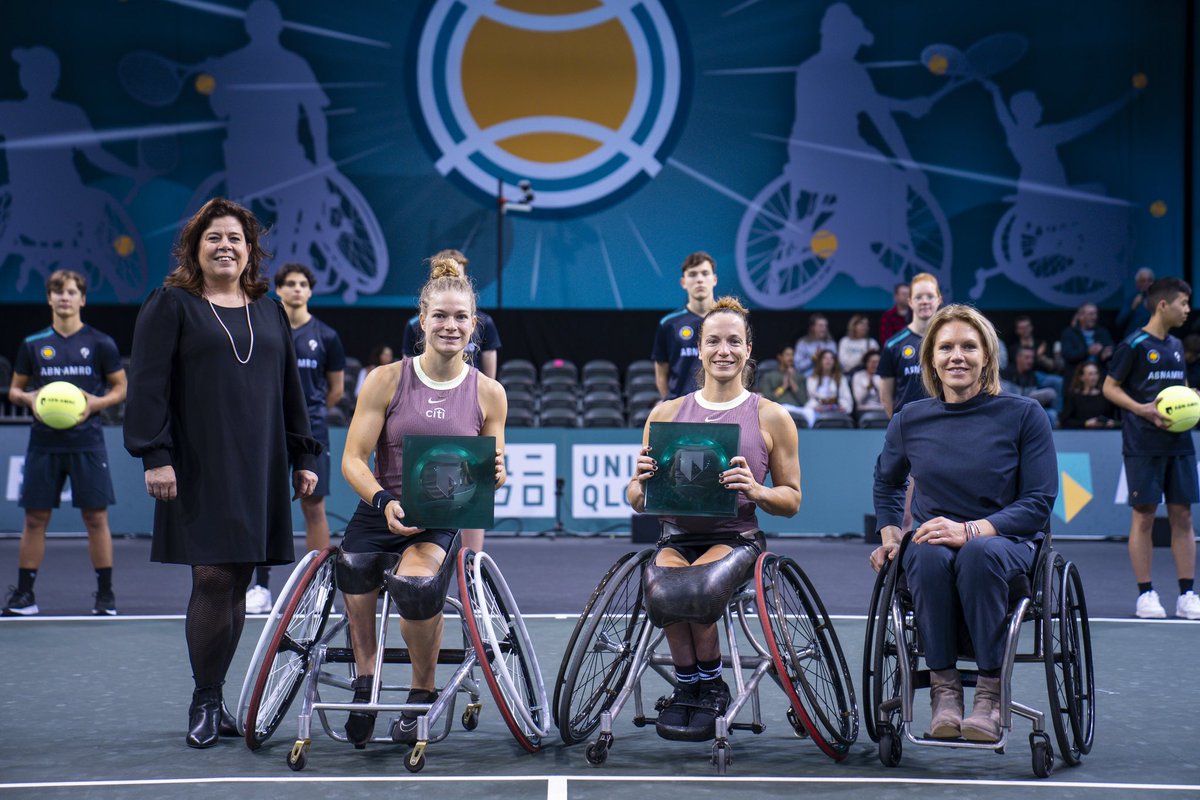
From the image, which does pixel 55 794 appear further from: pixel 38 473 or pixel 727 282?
pixel 727 282

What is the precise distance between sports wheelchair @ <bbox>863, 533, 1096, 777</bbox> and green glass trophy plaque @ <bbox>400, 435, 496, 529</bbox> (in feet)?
3.79

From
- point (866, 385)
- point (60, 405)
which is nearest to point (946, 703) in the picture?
point (60, 405)

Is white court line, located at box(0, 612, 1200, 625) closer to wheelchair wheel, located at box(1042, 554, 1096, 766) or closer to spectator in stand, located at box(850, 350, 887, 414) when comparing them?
wheelchair wheel, located at box(1042, 554, 1096, 766)

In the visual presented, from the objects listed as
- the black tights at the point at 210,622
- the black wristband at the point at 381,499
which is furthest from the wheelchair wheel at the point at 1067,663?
the black tights at the point at 210,622

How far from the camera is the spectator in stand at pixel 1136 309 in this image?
1271 centimetres

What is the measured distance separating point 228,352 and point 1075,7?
40.4 feet

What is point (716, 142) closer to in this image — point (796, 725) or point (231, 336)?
point (231, 336)

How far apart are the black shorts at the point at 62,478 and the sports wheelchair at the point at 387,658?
2.84 metres

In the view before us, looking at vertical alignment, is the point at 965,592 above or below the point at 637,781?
above

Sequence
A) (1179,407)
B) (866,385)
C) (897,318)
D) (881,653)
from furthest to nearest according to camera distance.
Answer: (897,318)
(866,385)
(1179,407)
(881,653)

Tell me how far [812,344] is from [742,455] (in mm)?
8916

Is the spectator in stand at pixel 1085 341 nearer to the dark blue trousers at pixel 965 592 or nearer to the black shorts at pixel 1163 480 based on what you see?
the black shorts at pixel 1163 480

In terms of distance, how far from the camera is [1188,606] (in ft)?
20.4

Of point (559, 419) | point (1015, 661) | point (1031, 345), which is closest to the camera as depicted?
point (1015, 661)
